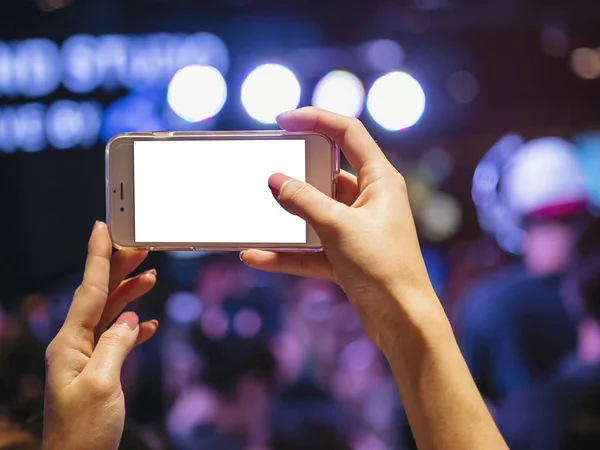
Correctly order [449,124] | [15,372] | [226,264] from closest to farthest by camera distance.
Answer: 1. [15,372]
2. [226,264]
3. [449,124]

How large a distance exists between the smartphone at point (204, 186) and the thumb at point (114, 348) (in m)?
0.14

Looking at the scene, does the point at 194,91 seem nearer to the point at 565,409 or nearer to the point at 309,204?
the point at 565,409

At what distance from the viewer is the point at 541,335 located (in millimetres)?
2268

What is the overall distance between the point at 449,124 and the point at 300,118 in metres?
2.35

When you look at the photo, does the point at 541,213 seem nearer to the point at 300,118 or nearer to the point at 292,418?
the point at 292,418

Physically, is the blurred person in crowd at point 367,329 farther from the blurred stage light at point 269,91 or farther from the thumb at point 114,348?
the blurred stage light at point 269,91

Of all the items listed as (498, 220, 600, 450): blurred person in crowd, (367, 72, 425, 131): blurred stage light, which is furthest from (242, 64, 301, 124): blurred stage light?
(498, 220, 600, 450): blurred person in crowd

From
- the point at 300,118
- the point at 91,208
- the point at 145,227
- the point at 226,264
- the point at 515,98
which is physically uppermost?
the point at 515,98

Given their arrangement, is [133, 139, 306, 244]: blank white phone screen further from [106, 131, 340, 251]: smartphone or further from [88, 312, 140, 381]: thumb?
[88, 312, 140, 381]: thumb

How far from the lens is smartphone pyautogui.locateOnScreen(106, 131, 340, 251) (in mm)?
807

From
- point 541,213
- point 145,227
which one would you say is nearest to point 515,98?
point 541,213

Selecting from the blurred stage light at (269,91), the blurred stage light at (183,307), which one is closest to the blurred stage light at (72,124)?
the blurred stage light at (269,91)

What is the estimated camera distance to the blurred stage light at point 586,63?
8.83 feet

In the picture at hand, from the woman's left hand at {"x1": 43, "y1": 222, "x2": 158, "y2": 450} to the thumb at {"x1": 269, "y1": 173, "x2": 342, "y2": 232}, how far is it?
0.77 feet
